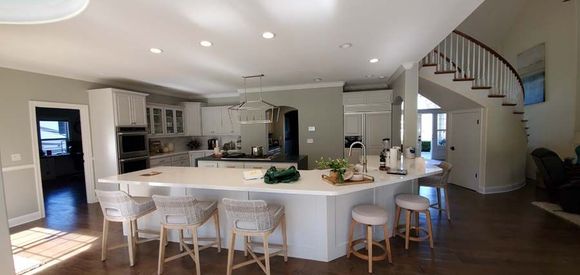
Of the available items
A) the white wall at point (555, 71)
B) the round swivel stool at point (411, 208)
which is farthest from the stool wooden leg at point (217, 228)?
the white wall at point (555, 71)

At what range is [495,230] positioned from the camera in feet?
10.3

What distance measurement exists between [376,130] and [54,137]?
9.15 m

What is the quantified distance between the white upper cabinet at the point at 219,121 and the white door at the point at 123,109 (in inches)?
87.3

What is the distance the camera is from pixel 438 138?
9000 millimetres

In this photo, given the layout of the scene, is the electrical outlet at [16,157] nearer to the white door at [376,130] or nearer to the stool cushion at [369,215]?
the stool cushion at [369,215]

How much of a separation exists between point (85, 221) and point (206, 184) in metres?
2.91

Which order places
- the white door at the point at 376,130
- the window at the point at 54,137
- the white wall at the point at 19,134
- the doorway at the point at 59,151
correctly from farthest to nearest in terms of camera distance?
the window at the point at 54,137 → the doorway at the point at 59,151 → the white door at the point at 376,130 → the white wall at the point at 19,134

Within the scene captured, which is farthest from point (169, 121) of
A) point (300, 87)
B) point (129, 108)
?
point (300, 87)

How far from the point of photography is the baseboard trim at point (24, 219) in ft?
11.9

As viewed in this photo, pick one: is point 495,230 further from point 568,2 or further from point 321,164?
point 568,2

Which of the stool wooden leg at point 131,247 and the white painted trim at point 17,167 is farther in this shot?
the white painted trim at point 17,167

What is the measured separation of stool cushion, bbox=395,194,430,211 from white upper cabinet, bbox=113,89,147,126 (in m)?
5.13

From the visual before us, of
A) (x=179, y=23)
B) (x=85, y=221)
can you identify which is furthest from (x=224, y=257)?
(x=85, y=221)

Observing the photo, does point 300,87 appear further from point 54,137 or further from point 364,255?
point 54,137
